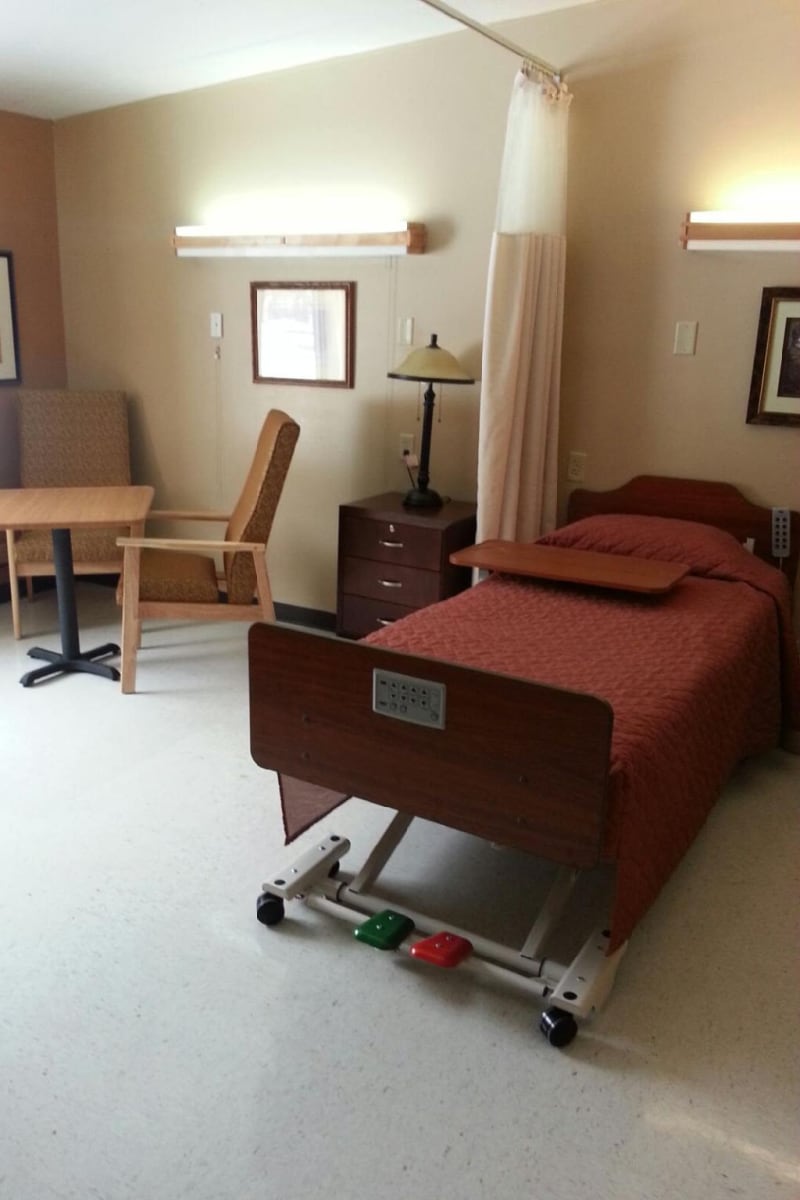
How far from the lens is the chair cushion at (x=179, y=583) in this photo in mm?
3365

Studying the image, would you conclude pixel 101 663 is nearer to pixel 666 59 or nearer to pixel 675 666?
pixel 675 666

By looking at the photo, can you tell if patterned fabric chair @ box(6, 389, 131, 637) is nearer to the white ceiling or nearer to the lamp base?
the white ceiling

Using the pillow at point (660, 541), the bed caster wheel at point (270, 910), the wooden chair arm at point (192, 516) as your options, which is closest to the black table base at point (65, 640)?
the wooden chair arm at point (192, 516)

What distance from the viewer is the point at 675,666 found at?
2188 mm

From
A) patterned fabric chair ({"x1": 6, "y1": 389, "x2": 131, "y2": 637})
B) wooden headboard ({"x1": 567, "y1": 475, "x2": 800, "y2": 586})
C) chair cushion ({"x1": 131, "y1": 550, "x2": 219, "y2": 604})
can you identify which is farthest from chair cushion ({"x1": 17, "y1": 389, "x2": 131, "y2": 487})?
wooden headboard ({"x1": 567, "y1": 475, "x2": 800, "y2": 586})

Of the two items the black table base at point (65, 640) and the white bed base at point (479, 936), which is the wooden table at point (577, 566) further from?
the black table base at point (65, 640)

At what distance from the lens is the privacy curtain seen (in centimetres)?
313

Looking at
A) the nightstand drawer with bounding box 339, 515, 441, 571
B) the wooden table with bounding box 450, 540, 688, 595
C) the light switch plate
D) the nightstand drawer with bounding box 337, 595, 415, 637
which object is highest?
the light switch plate

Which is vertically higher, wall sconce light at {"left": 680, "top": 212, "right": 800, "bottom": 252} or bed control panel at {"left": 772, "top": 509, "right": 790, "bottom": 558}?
wall sconce light at {"left": 680, "top": 212, "right": 800, "bottom": 252}

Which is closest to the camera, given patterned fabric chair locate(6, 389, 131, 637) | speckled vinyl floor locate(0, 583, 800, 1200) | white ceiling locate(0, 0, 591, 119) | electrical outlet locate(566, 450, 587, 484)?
speckled vinyl floor locate(0, 583, 800, 1200)

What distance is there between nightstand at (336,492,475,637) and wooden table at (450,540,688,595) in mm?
357

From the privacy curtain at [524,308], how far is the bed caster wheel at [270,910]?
5.41ft

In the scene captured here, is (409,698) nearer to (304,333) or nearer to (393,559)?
(393,559)

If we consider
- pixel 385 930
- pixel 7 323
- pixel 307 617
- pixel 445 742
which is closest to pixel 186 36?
pixel 7 323
